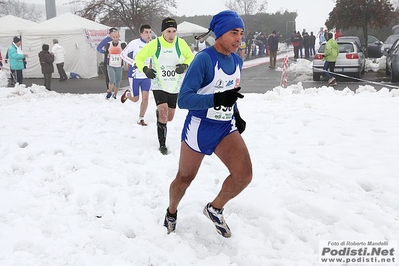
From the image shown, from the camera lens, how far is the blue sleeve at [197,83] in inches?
122

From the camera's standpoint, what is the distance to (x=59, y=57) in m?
18.8

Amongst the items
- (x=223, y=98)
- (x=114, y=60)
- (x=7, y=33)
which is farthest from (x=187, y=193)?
(x=7, y=33)

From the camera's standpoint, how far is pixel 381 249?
3492 mm

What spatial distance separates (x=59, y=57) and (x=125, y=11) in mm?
11055

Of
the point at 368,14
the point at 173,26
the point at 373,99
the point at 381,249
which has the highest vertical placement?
the point at 368,14

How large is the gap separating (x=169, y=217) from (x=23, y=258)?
3.98 feet

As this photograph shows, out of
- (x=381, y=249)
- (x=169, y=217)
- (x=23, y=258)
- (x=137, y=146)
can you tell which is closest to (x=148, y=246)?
(x=169, y=217)

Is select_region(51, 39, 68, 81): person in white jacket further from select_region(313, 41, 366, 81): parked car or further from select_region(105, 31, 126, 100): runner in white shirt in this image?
select_region(313, 41, 366, 81): parked car

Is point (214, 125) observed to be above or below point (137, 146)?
above

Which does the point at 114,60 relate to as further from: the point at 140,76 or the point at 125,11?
the point at 125,11

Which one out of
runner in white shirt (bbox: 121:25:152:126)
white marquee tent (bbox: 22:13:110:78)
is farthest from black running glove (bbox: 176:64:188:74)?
white marquee tent (bbox: 22:13:110:78)

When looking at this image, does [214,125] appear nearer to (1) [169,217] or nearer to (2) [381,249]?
(1) [169,217]

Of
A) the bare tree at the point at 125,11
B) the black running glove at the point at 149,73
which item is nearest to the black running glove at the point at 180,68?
the black running glove at the point at 149,73

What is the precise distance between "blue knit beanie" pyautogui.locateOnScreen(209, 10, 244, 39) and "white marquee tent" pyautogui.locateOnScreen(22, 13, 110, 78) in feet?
57.5
